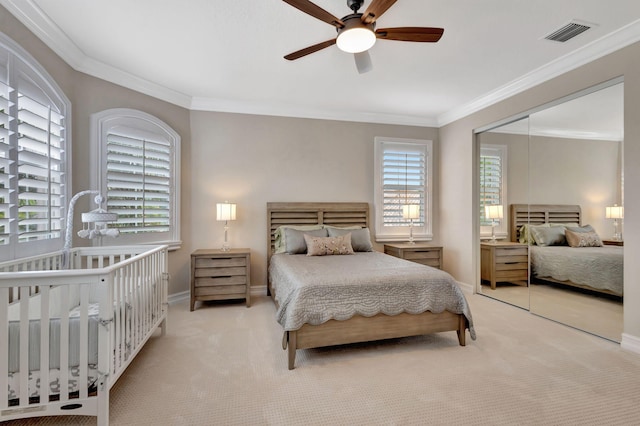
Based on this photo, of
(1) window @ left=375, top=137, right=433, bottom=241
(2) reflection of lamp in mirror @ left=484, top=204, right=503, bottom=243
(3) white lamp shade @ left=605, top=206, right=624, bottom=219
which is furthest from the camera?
(1) window @ left=375, top=137, right=433, bottom=241

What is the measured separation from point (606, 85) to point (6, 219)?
194 inches

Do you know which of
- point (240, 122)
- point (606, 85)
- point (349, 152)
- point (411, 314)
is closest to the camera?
point (411, 314)

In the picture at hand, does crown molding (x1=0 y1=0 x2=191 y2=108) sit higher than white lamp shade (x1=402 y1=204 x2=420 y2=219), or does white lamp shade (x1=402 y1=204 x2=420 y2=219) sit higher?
crown molding (x1=0 y1=0 x2=191 y2=108)

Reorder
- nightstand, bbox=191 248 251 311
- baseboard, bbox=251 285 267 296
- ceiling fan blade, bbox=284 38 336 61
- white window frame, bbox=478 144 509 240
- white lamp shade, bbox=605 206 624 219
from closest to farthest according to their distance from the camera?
ceiling fan blade, bbox=284 38 336 61 → white lamp shade, bbox=605 206 624 219 → nightstand, bbox=191 248 251 311 → white window frame, bbox=478 144 509 240 → baseboard, bbox=251 285 267 296

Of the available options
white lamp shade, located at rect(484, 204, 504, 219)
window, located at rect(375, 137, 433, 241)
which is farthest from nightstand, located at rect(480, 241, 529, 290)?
window, located at rect(375, 137, 433, 241)

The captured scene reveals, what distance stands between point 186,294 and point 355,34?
3772mm

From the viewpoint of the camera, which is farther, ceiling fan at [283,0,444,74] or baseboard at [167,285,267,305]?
baseboard at [167,285,267,305]

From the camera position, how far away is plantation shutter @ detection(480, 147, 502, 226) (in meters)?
4.26

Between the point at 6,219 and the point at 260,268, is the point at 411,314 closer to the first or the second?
the point at 260,268

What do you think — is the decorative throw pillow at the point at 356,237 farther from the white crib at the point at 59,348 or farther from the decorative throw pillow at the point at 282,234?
the white crib at the point at 59,348

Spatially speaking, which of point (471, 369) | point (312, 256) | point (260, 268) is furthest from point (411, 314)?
point (260, 268)

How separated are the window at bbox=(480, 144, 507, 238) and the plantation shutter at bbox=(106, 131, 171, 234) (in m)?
4.27

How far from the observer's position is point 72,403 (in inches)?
63.9

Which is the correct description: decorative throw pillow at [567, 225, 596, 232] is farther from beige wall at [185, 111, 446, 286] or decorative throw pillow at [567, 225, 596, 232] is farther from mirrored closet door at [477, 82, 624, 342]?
beige wall at [185, 111, 446, 286]
